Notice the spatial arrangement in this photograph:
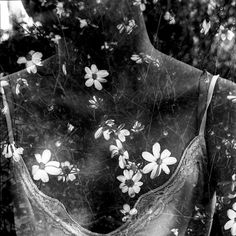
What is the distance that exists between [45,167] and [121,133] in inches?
12.7

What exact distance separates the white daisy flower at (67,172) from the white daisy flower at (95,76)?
12.5 inches

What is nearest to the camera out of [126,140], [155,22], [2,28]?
[126,140]

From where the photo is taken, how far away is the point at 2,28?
1.80 metres

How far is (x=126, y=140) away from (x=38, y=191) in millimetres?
382

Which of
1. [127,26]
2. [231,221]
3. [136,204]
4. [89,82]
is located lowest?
[231,221]

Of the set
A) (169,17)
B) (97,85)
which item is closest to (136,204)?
(97,85)

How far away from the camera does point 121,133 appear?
137 cm

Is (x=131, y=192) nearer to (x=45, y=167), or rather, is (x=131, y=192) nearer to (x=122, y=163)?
(x=122, y=163)

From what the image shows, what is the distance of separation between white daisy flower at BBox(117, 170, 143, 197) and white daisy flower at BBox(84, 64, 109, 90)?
1.14 feet

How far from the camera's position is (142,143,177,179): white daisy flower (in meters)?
1.29

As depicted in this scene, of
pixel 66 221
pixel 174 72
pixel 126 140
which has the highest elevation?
pixel 174 72

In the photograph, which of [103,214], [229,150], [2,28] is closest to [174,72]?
[229,150]

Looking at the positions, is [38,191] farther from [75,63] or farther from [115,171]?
[75,63]

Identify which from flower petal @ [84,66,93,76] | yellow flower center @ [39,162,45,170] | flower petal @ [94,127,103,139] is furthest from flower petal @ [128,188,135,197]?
flower petal @ [84,66,93,76]
